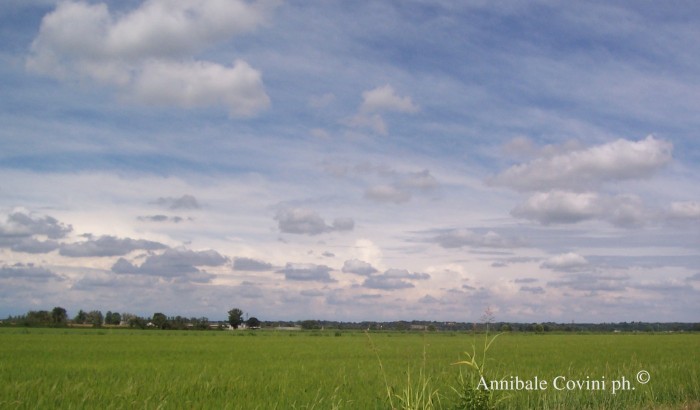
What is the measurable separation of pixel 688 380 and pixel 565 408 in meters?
5.97

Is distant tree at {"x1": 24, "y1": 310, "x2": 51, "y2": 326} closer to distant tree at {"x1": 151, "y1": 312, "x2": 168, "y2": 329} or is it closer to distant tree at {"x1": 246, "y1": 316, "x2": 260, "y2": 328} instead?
distant tree at {"x1": 151, "y1": 312, "x2": 168, "y2": 329}

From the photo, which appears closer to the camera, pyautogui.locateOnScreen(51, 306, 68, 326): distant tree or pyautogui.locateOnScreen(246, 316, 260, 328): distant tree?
pyautogui.locateOnScreen(51, 306, 68, 326): distant tree

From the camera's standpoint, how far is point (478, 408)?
8.67 meters

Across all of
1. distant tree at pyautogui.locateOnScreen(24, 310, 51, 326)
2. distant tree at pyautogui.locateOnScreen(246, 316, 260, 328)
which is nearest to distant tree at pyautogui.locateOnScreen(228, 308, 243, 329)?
distant tree at pyautogui.locateOnScreen(246, 316, 260, 328)

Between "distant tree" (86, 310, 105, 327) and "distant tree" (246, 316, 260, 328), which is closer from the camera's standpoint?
"distant tree" (86, 310, 105, 327)

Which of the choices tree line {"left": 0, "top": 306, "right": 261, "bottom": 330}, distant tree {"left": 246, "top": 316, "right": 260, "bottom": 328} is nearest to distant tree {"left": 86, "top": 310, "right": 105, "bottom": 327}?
tree line {"left": 0, "top": 306, "right": 261, "bottom": 330}

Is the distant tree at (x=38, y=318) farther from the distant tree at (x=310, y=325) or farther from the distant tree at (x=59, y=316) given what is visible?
the distant tree at (x=310, y=325)

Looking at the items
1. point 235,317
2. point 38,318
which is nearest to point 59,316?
point 38,318

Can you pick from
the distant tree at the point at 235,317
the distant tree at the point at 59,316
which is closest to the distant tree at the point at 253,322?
the distant tree at the point at 235,317

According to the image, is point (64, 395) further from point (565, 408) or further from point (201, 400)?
point (565, 408)

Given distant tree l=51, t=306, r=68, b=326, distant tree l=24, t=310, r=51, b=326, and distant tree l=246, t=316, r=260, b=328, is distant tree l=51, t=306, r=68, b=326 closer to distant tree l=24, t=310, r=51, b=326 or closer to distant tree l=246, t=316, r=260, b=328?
distant tree l=24, t=310, r=51, b=326

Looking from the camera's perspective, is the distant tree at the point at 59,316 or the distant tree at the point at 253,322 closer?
the distant tree at the point at 59,316

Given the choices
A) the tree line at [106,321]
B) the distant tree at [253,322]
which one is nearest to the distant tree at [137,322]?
the tree line at [106,321]

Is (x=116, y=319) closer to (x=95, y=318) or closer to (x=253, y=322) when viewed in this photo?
(x=95, y=318)
